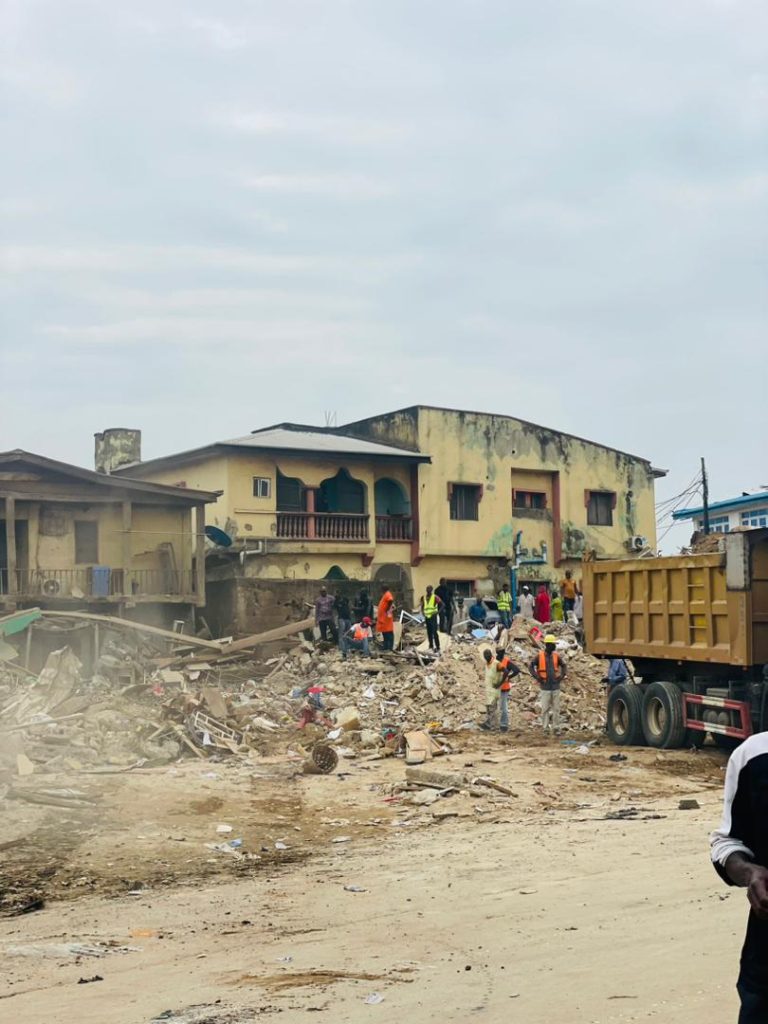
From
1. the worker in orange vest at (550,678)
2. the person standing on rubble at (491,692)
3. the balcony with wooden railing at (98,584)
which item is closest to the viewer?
the worker in orange vest at (550,678)

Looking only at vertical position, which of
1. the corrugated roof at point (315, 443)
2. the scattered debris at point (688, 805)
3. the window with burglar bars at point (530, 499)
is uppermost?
the corrugated roof at point (315, 443)

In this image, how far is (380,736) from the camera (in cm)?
2131

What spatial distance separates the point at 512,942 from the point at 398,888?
245cm

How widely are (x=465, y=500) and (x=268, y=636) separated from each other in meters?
13.5

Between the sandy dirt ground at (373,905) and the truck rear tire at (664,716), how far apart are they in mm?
1925

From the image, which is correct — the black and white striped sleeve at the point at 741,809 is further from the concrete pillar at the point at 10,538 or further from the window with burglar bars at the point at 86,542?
the window with burglar bars at the point at 86,542

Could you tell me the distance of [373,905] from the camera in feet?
31.0

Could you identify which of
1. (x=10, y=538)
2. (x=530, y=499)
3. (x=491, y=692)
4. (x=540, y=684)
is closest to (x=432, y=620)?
(x=491, y=692)

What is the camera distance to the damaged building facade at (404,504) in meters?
37.3

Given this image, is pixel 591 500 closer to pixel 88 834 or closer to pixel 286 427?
pixel 286 427

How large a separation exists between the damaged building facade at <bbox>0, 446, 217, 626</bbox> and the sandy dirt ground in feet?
53.6

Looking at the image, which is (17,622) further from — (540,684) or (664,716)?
(664,716)

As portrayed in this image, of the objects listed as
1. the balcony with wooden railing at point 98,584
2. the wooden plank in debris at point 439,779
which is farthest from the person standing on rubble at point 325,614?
the wooden plank in debris at point 439,779

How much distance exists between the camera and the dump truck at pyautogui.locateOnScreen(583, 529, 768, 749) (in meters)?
16.8
